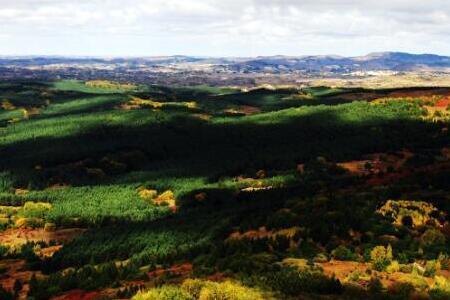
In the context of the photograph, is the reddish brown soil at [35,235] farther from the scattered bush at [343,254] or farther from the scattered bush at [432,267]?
the scattered bush at [432,267]

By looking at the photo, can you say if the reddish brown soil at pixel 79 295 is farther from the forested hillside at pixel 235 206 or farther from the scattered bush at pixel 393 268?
the scattered bush at pixel 393 268

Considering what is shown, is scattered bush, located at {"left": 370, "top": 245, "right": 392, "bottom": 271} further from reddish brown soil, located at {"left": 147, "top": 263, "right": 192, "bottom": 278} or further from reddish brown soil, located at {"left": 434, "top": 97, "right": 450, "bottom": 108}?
reddish brown soil, located at {"left": 434, "top": 97, "right": 450, "bottom": 108}

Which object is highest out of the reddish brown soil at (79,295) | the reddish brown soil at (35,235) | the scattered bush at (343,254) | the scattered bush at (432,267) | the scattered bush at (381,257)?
the scattered bush at (432,267)

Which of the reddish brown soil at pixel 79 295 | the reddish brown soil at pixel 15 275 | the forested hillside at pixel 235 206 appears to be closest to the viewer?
the forested hillside at pixel 235 206

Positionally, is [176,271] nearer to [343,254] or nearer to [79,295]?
[79,295]

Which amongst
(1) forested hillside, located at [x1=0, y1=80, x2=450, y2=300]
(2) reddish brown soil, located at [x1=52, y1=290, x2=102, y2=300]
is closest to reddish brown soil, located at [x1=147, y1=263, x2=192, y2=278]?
(1) forested hillside, located at [x1=0, y1=80, x2=450, y2=300]

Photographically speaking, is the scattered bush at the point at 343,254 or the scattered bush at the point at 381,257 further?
the scattered bush at the point at 343,254

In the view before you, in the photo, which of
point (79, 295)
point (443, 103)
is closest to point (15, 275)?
point (79, 295)

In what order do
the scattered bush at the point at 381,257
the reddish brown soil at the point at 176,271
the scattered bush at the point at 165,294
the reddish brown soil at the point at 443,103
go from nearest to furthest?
the scattered bush at the point at 165,294, the scattered bush at the point at 381,257, the reddish brown soil at the point at 176,271, the reddish brown soil at the point at 443,103

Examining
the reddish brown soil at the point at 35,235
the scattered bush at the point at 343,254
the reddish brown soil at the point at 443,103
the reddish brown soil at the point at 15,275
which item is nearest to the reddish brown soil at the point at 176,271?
the reddish brown soil at the point at 15,275

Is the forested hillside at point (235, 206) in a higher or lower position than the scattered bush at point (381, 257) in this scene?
lower

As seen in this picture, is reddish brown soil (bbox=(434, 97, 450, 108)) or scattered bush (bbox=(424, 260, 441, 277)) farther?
reddish brown soil (bbox=(434, 97, 450, 108))
